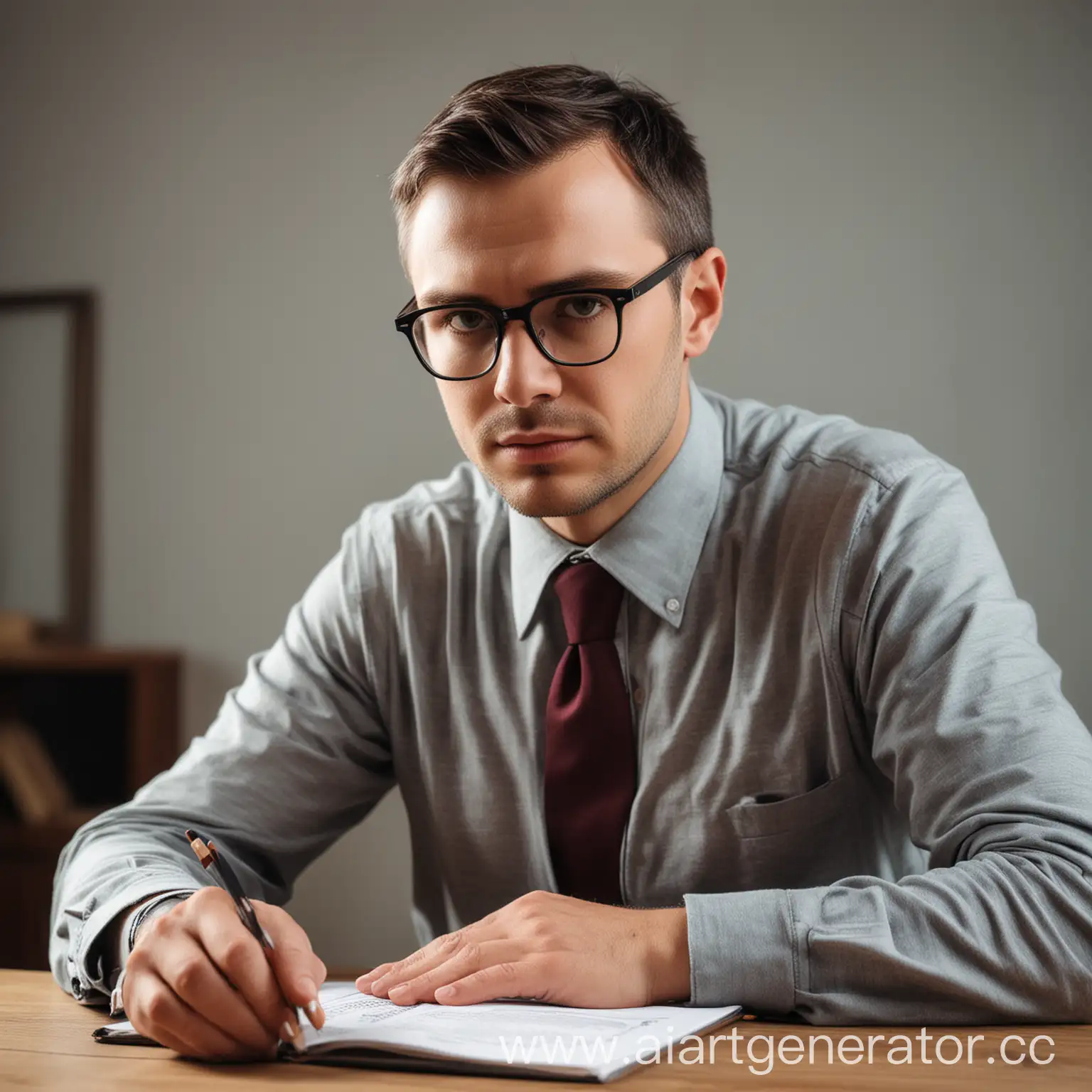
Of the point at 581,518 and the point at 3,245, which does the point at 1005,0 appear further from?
the point at 3,245

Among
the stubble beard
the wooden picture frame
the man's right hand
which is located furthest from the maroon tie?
the wooden picture frame

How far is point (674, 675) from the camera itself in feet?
→ 4.63

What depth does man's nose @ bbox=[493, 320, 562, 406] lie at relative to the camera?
1306 mm

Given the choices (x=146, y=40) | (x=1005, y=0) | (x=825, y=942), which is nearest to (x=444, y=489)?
(x=825, y=942)

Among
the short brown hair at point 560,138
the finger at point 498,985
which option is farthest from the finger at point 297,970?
the short brown hair at point 560,138

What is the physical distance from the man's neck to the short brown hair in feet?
0.55

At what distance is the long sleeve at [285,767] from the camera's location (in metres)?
1.40

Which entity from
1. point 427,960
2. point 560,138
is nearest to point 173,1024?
point 427,960

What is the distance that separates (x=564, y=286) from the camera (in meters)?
1.31

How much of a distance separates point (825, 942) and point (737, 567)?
51cm

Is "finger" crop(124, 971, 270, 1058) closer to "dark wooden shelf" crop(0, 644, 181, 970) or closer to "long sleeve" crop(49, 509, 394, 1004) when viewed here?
"long sleeve" crop(49, 509, 394, 1004)

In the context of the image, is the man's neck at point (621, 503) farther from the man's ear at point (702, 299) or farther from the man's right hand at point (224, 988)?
the man's right hand at point (224, 988)

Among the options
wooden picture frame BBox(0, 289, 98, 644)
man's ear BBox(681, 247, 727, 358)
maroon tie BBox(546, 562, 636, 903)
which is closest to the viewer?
maroon tie BBox(546, 562, 636, 903)

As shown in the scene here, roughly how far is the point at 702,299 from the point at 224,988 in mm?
981
